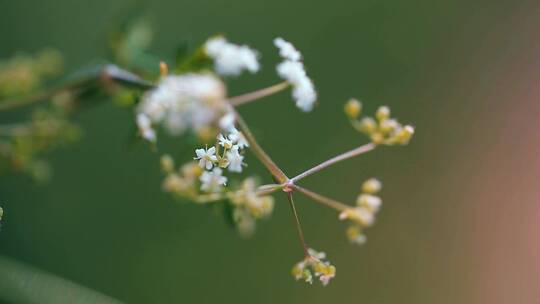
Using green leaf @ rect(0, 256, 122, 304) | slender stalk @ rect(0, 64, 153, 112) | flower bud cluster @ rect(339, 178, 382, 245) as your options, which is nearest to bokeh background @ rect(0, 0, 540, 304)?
green leaf @ rect(0, 256, 122, 304)

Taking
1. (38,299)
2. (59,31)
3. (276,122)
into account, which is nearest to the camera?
(38,299)

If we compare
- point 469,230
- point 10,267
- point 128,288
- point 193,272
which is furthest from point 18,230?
point 469,230

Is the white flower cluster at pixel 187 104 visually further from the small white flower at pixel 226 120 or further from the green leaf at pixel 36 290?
the green leaf at pixel 36 290

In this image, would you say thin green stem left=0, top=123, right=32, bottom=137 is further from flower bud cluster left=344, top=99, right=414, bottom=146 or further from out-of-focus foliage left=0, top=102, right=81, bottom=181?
flower bud cluster left=344, top=99, right=414, bottom=146

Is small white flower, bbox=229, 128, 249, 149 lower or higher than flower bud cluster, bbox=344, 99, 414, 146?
lower

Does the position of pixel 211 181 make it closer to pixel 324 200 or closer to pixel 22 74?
pixel 324 200

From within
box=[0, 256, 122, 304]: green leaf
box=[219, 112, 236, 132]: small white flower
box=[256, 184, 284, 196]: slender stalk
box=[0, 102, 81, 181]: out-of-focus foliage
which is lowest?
box=[219, 112, 236, 132]: small white flower

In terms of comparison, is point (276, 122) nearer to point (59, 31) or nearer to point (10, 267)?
point (59, 31)

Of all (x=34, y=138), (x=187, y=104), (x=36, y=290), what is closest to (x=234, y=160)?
(x=187, y=104)
